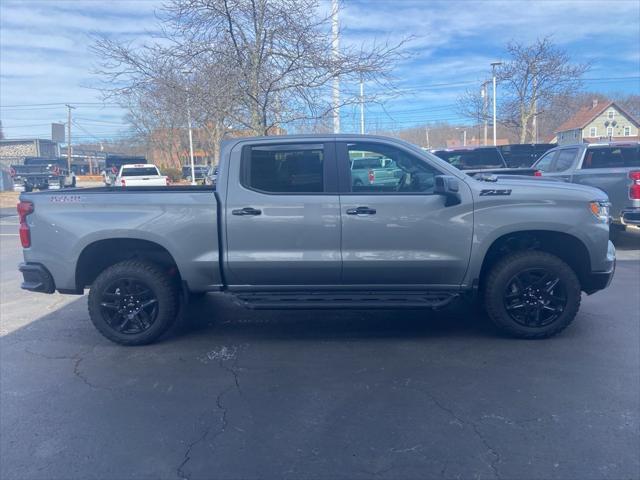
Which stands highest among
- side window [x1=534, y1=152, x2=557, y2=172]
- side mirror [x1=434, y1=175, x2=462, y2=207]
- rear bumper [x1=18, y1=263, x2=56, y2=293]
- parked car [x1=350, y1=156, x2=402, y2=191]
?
side window [x1=534, y1=152, x2=557, y2=172]

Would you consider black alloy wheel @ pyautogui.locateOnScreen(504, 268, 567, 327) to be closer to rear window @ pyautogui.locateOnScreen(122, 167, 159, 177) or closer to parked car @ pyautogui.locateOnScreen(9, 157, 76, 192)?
rear window @ pyautogui.locateOnScreen(122, 167, 159, 177)

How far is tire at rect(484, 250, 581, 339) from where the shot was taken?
5.22 meters

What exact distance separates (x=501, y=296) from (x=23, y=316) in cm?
542

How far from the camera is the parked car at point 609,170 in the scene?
9312 millimetres

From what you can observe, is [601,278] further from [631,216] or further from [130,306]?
[631,216]

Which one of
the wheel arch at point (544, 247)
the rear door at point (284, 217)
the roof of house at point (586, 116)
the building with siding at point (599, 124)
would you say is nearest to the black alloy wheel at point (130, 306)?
the rear door at point (284, 217)

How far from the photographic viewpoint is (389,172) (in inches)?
212

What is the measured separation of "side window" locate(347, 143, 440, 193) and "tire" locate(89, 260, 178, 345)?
206 cm

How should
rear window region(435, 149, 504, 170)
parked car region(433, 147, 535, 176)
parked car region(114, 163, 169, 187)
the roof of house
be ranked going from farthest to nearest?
the roof of house < parked car region(114, 163, 169, 187) < rear window region(435, 149, 504, 170) < parked car region(433, 147, 535, 176)

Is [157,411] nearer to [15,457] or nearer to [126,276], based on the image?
[15,457]

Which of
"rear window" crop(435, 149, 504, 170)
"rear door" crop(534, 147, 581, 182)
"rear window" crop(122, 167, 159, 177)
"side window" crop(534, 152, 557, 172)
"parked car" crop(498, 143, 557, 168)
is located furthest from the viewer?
"rear window" crop(122, 167, 159, 177)

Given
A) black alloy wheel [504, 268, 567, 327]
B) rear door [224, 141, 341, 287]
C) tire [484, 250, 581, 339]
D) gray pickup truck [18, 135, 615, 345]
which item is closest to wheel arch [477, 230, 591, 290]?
gray pickup truck [18, 135, 615, 345]

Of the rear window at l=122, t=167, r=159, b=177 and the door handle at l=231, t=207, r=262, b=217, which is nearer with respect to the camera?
the door handle at l=231, t=207, r=262, b=217

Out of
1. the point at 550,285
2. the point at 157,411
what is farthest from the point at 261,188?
the point at 550,285
